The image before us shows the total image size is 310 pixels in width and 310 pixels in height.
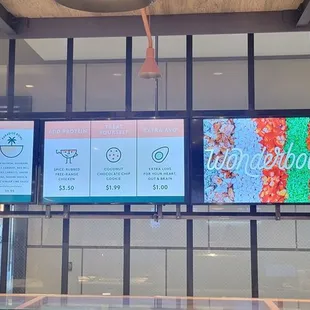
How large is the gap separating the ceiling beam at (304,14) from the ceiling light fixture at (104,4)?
1881 mm

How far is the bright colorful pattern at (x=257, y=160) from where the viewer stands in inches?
139

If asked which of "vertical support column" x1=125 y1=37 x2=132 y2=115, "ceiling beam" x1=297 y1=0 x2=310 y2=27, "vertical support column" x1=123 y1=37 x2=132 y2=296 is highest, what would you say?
"ceiling beam" x1=297 y1=0 x2=310 y2=27

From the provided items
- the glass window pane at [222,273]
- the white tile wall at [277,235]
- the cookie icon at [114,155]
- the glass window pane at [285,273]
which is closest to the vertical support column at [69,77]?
the cookie icon at [114,155]

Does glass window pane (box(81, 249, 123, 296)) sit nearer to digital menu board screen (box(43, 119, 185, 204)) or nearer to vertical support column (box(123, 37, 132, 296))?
vertical support column (box(123, 37, 132, 296))

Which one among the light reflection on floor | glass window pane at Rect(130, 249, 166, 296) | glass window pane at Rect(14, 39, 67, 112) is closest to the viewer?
the light reflection on floor

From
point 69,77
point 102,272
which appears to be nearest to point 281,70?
point 69,77

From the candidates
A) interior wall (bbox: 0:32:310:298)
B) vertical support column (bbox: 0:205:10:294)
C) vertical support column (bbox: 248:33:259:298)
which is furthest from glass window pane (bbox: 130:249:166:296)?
vertical support column (bbox: 0:205:10:294)

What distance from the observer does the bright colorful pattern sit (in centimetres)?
353

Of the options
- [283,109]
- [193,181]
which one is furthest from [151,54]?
[283,109]

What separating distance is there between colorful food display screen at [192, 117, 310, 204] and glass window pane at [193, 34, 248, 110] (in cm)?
30

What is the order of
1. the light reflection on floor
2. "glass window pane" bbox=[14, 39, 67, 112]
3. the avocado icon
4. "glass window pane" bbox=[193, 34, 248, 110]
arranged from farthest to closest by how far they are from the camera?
"glass window pane" bbox=[14, 39, 67, 112] < "glass window pane" bbox=[193, 34, 248, 110] < the avocado icon < the light reflection on floor

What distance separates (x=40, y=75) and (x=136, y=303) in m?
2.24

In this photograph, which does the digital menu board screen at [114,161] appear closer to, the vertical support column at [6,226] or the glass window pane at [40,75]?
the glass window pane at [40,75]

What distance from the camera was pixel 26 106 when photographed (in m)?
4.00
